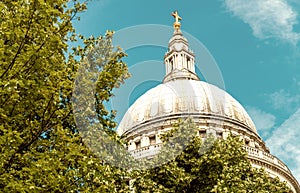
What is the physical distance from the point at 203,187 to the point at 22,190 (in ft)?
42.5

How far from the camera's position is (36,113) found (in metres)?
15.1

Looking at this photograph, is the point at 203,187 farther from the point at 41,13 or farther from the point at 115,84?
the point at 41,13

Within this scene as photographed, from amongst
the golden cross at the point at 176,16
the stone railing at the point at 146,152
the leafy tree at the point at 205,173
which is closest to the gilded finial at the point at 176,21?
the golden cross at the point at 176,16

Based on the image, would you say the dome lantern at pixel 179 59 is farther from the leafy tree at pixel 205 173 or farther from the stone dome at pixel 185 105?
the leafy tree at pixel 205 173

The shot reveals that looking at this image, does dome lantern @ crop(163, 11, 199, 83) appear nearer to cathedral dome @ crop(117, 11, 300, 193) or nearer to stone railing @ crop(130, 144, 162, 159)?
cathedral dome @ crop(117, 11, 300, 193)

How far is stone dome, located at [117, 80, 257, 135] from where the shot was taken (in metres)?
65.9

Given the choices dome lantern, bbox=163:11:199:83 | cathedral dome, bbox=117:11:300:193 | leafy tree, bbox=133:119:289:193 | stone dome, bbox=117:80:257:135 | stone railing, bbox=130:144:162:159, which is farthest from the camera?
dome lantern, bbox=163:11:199:83

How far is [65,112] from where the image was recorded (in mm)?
15797

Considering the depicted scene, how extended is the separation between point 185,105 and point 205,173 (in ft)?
142

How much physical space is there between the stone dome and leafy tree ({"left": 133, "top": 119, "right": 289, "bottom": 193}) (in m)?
38.0

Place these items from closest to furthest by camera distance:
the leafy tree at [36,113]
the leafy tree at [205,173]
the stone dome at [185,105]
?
1. the leafy tree at [36,113]
2. the leafy tree at [205,173]
3. the stone dome at [185,105]

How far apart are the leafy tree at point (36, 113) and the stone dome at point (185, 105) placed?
48.3 metres

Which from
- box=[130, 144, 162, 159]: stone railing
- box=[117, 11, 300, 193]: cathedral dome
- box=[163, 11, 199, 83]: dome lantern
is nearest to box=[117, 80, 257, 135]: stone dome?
box=[117, 11, 300, 193]: cathedral dome

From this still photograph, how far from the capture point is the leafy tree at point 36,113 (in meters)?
13.2
